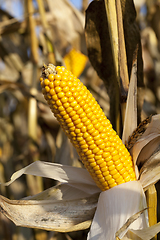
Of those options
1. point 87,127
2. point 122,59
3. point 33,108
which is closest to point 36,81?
point 33,108

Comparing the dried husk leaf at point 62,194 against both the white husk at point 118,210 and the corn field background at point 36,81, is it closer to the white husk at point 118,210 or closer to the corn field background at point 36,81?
the white husk at point 118,210

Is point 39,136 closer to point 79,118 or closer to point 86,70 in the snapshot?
point 86,70

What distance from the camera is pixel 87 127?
0.70 m

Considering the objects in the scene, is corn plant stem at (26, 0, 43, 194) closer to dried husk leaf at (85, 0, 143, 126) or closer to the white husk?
dried husk leaf at (85, 0, 143, 126)

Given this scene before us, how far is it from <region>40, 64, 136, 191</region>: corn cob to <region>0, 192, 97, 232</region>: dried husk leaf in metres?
0.13

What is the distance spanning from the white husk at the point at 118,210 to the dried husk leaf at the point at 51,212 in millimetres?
53

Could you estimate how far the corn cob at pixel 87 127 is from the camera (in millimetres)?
639

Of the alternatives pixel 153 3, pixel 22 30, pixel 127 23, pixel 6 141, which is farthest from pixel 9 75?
pixel 153 3

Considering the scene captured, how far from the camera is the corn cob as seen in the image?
2.10ft

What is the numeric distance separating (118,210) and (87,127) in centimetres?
31

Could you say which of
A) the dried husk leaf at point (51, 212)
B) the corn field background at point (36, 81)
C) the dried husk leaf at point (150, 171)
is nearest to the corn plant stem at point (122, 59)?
the dried husk leaf at point (150, 171)

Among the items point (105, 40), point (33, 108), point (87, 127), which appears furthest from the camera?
point (33, 108)

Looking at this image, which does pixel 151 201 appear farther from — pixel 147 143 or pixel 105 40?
pixel 105 40

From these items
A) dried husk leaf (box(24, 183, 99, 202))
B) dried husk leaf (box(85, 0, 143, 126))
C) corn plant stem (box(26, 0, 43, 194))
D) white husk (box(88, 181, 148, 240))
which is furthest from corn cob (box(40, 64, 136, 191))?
corn plant stem (box(26, 0, 43, 194))
